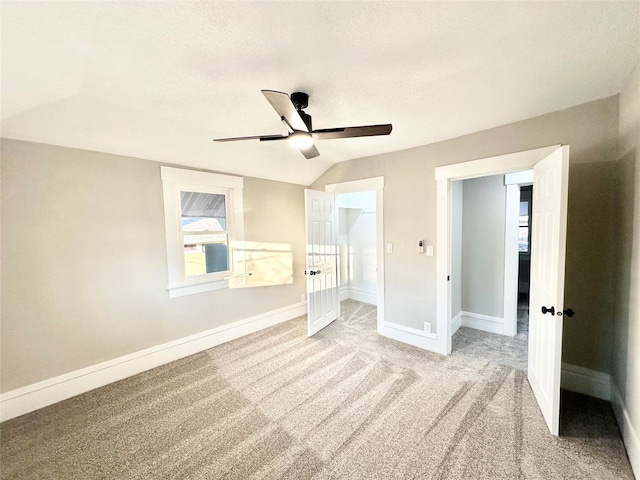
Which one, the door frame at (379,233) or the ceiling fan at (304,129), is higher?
the ceiling fan at (304,129)

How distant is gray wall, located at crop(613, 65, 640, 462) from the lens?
5.29 ft

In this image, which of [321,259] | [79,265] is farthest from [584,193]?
[79,265]

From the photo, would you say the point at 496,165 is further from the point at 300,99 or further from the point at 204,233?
the point at 204,233

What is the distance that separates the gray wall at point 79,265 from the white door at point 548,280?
3476 mm

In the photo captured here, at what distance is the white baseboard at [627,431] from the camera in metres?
1.52

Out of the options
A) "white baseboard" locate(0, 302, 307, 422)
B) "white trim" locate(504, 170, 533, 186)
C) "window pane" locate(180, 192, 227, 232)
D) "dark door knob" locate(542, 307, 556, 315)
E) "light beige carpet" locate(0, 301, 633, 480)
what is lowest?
"light beige carpet" locate(0, 301, 633, 480)

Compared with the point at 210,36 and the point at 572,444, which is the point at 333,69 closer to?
the point at 210,36

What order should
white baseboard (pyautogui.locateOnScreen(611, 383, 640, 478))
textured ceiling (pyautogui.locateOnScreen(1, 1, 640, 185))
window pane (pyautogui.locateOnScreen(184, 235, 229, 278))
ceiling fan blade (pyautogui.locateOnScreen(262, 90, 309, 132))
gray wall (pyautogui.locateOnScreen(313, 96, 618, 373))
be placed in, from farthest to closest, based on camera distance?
window pane (pyautogui.locateOnScreen(184, 235, 229, 278)) → gray wall (pyautogui.locateOnScreen(313, 96, 618, 373)) → white baseboard (pyautogui.locateOnScreen(611, 383, 640, 478)) → ceiling fan blade (pyautogui.locateOnScreen(262, 90, 309, 132)) → textured ceiling (pyautogui.locateOnScreen(1, 1, 640, 185))

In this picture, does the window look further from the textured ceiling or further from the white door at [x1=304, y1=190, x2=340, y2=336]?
the white door at [x1=304, y1=190, x2=340, y2=336]

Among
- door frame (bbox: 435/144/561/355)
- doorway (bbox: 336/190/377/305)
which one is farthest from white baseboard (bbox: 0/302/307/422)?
door frame (bbox: 435/144/561/355)

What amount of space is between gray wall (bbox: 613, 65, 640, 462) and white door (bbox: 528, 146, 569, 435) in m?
0.38

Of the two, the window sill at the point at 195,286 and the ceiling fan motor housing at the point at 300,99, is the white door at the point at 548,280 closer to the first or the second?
the ceiling fan motor housing at the point at 300,99

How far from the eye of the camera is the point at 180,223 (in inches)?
120

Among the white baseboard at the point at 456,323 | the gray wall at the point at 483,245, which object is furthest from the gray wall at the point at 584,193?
the white baseboard at the point at 456,323
